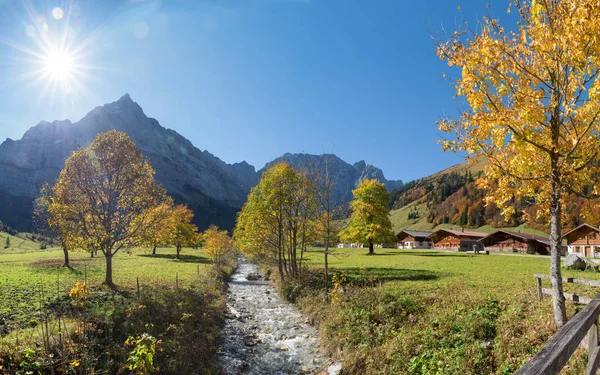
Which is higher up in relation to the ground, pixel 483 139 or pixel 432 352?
pixel 483 139

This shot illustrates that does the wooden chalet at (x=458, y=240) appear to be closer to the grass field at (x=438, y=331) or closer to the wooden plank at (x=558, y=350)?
the grass field at (x=438, y=331)

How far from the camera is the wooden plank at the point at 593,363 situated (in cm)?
471

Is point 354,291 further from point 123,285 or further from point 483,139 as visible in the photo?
point 123,285

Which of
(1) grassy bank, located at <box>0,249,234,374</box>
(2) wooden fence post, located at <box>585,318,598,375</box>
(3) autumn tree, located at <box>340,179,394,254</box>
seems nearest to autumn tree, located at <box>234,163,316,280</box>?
(1) grassy bank, located at <box>0,249,234,374</box>

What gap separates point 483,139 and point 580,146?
8.45 feet

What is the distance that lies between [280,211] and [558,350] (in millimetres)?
27893

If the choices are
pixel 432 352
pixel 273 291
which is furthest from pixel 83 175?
pixel 432 352

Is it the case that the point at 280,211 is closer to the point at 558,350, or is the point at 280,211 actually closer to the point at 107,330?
the point at 107,330

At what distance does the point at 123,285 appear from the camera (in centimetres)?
2481

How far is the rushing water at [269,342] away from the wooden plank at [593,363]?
997cm

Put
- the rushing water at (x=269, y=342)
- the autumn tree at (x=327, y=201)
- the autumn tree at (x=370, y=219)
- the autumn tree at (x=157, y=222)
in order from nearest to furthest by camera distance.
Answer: the rushing water at (x=269, y=342)
the autumn tree at (x=327, y=201)
the autumn tree at (x=157, y=222)
the autumn tree at (x=370, y=219)

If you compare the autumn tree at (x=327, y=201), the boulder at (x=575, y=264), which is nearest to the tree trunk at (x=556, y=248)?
the autumn tree at (x=327, y=201)

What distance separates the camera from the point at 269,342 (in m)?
17.8

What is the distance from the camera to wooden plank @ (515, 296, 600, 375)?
2713mm
